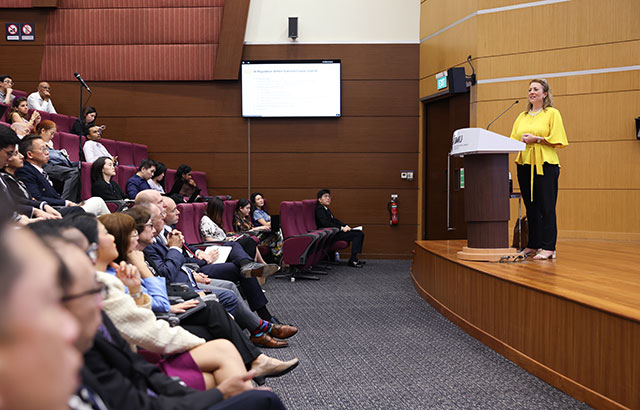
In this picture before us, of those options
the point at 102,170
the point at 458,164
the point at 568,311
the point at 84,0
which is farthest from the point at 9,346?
the point at 84,0

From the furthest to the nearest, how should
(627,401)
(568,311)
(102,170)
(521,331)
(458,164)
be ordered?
(458,164), (102,170), (521,331), (568,311), (627,401)

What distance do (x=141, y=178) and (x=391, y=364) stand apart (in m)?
3.28

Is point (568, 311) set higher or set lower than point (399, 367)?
higher

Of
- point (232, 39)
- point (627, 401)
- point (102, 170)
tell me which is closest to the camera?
point (627, 401)

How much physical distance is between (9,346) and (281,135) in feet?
23.9

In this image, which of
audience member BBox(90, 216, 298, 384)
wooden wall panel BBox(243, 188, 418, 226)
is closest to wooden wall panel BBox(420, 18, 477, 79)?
wooden wall panel BBox(243, 188, 418, 226)

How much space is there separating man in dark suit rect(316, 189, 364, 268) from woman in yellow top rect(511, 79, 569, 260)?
131 inches

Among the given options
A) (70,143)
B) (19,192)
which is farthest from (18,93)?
(19,192)

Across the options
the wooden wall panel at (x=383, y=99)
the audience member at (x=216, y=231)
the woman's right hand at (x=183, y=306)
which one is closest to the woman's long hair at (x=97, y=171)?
the audience member at (x=216, y=231)

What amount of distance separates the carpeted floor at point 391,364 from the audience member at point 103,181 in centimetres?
153

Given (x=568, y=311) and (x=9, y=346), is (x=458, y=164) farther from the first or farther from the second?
(x=9, y=346)

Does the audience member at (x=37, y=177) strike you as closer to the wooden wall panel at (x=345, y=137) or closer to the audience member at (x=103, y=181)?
the audience member at (x=103, y=181)

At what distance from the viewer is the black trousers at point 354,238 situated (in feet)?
23.2

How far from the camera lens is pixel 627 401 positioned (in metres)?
2.02
